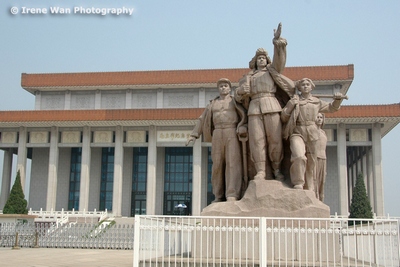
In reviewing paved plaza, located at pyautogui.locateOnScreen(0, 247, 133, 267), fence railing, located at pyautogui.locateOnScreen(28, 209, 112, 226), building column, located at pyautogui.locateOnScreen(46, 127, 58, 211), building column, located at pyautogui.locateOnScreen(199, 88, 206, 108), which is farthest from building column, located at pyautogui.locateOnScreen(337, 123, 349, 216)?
paved plaza, located at pyautogui.locateOnScreen(0, 247, 133, 267)

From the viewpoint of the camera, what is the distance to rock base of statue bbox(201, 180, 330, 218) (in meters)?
6.43

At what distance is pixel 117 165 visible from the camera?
32844 mm

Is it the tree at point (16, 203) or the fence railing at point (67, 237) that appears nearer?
the fence railing at point (67, 237)

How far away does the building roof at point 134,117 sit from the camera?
29.4 m

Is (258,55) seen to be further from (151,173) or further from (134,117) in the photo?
(151,173)

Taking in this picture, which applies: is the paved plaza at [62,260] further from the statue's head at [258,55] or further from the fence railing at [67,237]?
the fence railing at [67,237]

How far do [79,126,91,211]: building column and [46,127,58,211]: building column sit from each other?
208 centimetres

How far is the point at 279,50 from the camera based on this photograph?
689 centimetres

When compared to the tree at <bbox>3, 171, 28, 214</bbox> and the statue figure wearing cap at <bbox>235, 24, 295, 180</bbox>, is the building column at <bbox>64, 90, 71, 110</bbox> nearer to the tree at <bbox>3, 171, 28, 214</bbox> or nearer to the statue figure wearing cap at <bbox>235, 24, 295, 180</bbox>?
the tree at <bbox>3, 171, 28, 214</bbox>

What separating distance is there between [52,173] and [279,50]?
2914 cm

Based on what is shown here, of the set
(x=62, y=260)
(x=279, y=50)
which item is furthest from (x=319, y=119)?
(x=62, y=260)

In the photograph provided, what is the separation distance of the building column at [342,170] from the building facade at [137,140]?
7cm

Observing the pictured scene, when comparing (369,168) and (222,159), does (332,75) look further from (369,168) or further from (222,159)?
(222,159)

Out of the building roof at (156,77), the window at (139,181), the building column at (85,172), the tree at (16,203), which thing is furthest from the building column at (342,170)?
the tree at (16,203)
